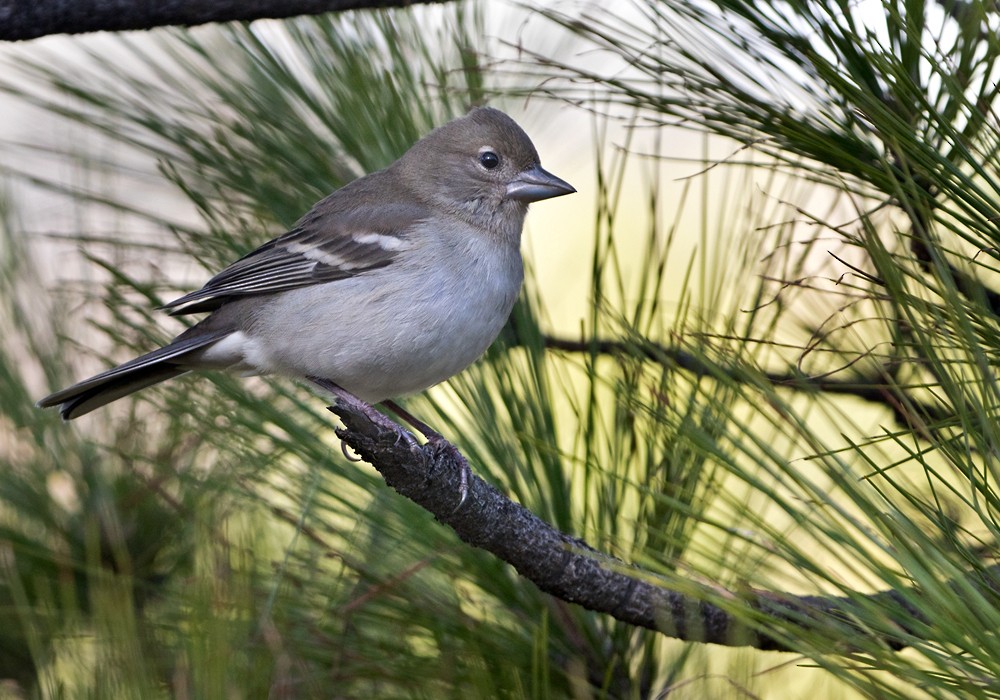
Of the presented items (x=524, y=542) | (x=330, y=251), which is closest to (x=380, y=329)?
(x=330, y=251)

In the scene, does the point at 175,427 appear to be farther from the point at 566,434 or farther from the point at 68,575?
the point at 566,434

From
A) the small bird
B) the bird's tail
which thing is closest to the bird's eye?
the small bird

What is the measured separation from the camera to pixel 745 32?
1745 millimetres

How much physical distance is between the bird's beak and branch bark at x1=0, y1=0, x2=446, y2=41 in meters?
1.26

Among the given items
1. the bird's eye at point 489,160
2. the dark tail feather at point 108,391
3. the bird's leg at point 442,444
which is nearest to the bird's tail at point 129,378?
the dark tail feather at point 108,391

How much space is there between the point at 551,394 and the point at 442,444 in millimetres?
335

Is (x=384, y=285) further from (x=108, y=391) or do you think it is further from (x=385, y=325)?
(x=108, y=391)

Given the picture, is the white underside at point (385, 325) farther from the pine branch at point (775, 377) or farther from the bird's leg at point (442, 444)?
the pine branch at point (775, 377)

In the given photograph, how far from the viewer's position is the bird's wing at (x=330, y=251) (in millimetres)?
2990

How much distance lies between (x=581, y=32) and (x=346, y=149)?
0.77 meters

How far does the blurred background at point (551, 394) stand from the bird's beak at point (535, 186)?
217 mm

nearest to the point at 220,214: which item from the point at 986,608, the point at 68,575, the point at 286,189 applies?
the point at 286,189

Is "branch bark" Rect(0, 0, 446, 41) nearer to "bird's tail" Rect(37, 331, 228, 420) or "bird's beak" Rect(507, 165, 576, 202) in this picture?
"bird's tail" Rect(37, 331, 228, 420)

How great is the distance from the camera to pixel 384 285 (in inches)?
113
